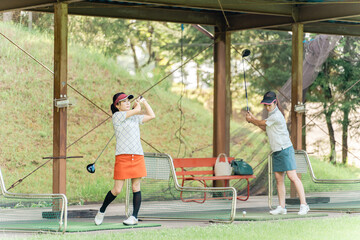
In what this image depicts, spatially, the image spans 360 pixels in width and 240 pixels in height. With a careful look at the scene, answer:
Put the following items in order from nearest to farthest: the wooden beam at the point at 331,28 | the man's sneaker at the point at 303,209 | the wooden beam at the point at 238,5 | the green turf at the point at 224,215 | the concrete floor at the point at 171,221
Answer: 1. the concrete floor at the point at 171,221
2. the green turf at the point at 224,215
3. the man's sneaker at the point at 303,209
4. the wooden beam at the point at 238,5
5. the wooden beam at the point at 331,28

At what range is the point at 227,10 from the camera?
12.1 m

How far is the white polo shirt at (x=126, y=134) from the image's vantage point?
890cm

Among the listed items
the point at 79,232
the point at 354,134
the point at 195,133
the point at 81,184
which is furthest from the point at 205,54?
the point at 79,232

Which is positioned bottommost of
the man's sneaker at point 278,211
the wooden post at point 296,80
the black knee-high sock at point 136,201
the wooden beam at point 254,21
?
the man's sneaker at point 278,211

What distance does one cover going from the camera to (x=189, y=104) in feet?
75.8

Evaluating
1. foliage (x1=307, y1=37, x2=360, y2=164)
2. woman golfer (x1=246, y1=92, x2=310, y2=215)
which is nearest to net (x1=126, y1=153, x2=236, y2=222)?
woman golfer (x1=246, y1=92, x2=310, y2=215)

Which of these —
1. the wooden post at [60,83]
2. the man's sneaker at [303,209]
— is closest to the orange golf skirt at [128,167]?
the wooden post at [60,83]

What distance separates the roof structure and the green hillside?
4.40 m

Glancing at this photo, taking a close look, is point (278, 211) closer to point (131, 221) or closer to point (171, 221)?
point (171, 221)

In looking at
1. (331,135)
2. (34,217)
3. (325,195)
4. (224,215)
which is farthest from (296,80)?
(331,135)

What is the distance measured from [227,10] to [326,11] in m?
1.63

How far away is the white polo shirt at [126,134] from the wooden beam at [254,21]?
15.3 ft

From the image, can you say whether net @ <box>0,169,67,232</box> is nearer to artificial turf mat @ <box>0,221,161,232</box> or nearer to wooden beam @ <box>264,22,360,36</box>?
artificial turf mat @ <box>0,221,161,232</box>

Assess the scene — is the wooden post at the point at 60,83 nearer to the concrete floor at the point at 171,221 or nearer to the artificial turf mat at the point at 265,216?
the concrete floor at the point at 171,221
